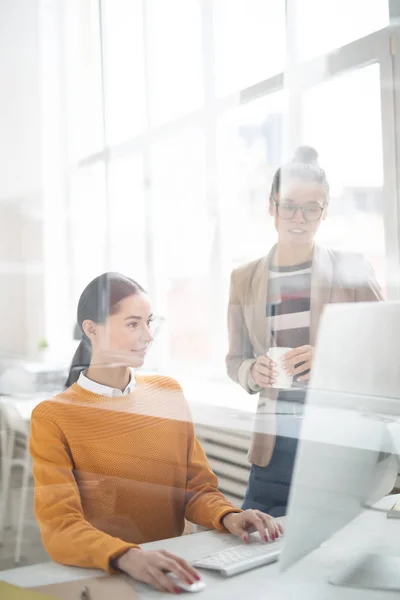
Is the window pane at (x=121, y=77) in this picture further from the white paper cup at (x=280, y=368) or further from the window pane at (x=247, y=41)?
the white paper cup at (x=280, y=368)

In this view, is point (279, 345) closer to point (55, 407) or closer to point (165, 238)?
point (165, 238)

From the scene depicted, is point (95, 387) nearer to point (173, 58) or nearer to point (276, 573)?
point (276, 573)

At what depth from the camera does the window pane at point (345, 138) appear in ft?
3.78

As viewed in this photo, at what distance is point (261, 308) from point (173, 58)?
46 cm

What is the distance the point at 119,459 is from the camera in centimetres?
103

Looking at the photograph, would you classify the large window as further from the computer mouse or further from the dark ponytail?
the computer mouse

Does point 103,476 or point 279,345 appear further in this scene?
point 279,345

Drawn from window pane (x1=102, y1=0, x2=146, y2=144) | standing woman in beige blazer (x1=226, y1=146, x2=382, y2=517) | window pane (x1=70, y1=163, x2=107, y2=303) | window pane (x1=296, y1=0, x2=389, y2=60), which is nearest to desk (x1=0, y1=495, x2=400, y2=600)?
standing woman in beige blazer (x1=226, y1=146, x2=382, y2=517)

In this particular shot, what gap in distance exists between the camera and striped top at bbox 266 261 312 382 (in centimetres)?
113

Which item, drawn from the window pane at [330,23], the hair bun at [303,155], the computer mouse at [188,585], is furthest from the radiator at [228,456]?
the window pane at [330,23]

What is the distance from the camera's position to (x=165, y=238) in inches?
43.4

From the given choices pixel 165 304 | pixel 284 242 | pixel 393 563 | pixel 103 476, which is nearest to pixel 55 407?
pixel 103 476

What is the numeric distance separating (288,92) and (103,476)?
72 cm

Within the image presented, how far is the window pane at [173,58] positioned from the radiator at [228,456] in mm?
544
